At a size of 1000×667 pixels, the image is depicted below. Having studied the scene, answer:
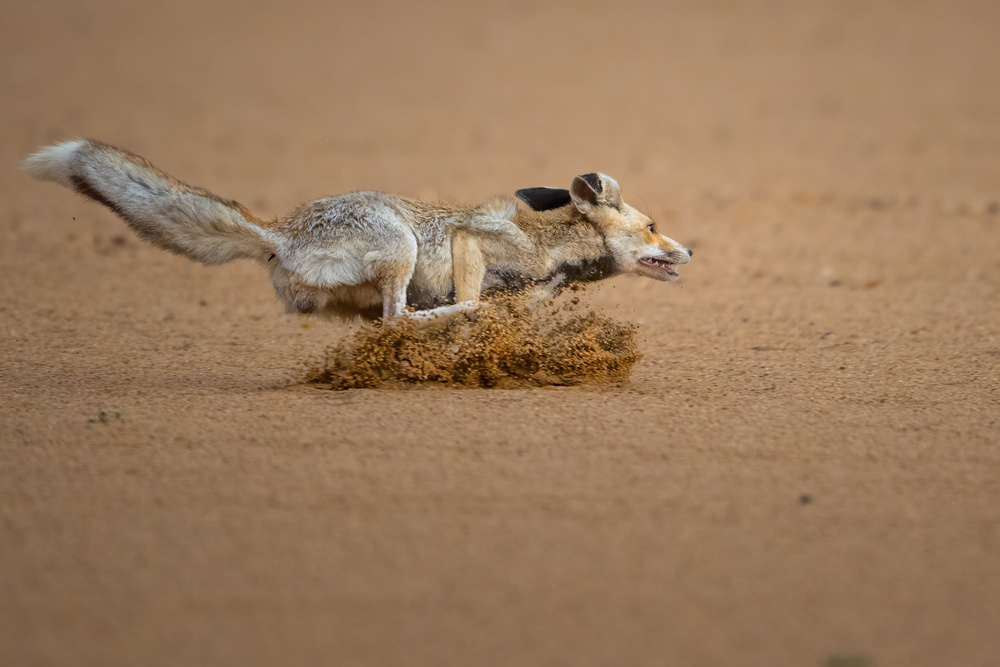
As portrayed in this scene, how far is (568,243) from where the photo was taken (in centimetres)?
689

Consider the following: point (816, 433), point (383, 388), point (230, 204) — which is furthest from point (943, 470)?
point (230, 204)

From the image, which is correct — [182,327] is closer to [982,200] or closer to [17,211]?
[17,211]

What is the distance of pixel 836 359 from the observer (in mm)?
7938

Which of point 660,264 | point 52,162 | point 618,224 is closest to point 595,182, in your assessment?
point 618,224

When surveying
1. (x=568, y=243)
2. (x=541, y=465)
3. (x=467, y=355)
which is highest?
(x=568, y=243)

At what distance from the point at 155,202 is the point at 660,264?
324 cm

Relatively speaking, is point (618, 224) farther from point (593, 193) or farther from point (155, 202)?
point (155, 202)

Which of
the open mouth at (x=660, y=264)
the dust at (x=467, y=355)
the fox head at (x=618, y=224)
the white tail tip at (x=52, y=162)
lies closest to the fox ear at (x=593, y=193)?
the fox head at (x=618, y=224)

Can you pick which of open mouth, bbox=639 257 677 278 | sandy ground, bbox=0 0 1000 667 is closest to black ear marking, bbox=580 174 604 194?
open mouth, bbox=639 257 677 278

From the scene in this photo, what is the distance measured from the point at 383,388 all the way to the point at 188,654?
2.99m

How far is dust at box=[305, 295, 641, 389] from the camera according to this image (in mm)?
6625

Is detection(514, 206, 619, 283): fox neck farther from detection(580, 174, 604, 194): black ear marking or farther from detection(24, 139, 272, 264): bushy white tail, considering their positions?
detection(24, 139, 272, 264): bushy white tail

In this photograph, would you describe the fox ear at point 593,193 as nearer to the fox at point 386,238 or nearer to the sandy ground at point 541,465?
the fox at point 386,238

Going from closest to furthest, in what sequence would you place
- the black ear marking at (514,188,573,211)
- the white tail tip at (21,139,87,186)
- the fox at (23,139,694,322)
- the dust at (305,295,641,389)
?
the white tail tip at (21,139,87,186), the fox at (23,139,694,322), the dust at (305,295,641,389), the black ear marking at (514,188,573,211)
